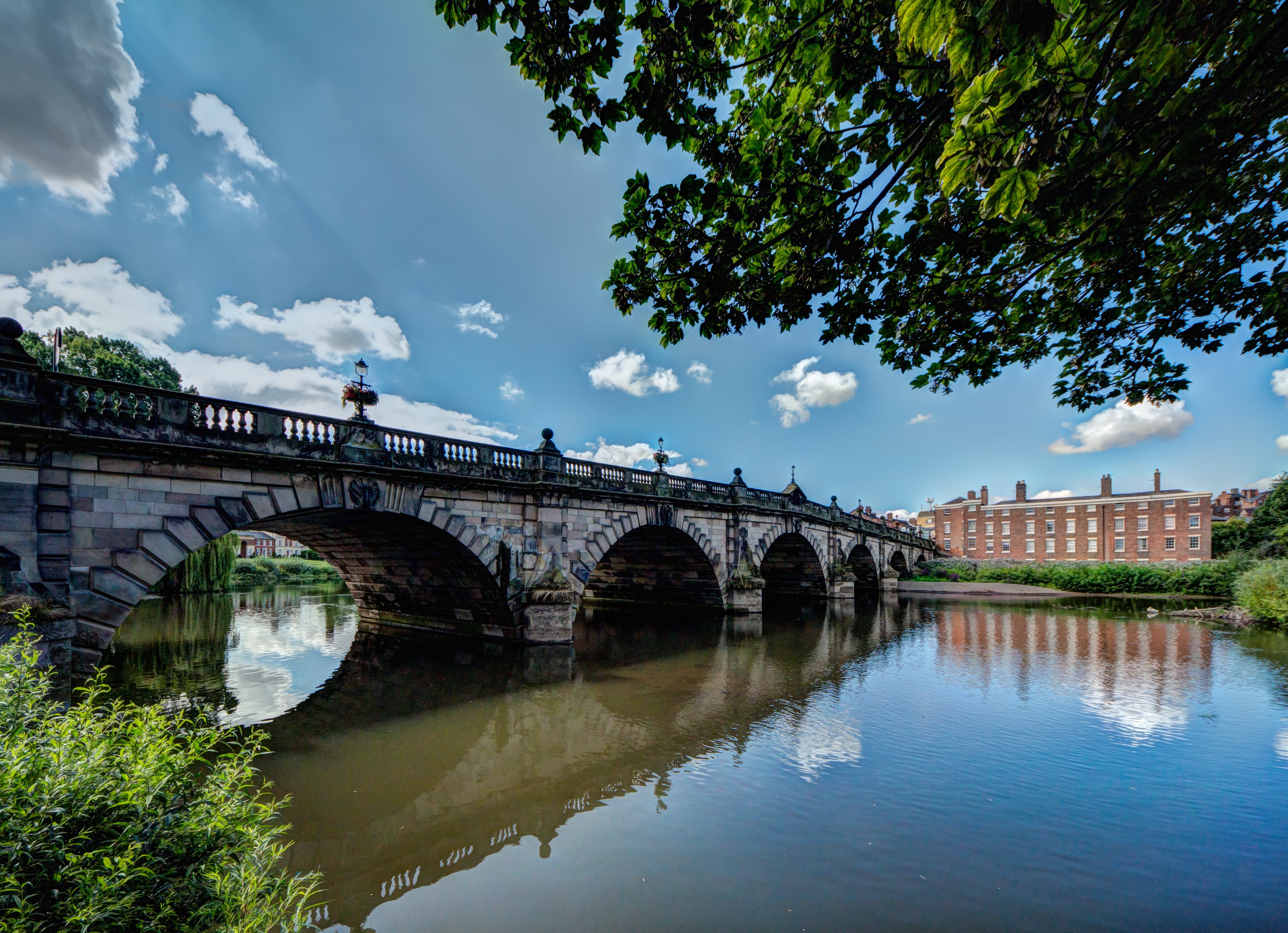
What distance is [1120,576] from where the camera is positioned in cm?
3453

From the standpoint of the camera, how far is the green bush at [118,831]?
2.50 m

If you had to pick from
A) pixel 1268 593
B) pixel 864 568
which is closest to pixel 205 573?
pixel 864 568

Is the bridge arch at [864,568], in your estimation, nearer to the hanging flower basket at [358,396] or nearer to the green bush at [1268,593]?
the green bush at [1268,593]

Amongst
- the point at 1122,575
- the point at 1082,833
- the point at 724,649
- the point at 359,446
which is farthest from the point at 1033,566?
the point at 359,446

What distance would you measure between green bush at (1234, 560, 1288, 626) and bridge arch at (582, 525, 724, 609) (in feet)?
68.2

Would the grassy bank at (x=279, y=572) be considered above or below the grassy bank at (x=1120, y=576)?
below

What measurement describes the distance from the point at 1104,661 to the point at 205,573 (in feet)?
117

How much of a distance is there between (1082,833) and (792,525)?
22.2 metres

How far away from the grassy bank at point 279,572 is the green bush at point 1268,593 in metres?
47.3

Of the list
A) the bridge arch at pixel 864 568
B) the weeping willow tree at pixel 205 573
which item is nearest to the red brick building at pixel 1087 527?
the bridge arch at pixel 864 568

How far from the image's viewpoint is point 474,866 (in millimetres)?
5367

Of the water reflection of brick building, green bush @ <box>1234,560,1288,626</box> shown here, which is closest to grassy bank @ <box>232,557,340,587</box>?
the water reflection of brick building

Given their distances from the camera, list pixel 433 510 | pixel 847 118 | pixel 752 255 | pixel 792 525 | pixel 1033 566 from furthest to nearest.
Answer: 1. pixel 1033 566
2. pixel 792 525
3. pixel 433 510
4. pixel 752 255
5. pixel 847 118

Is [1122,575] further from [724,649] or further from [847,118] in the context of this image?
[847,118]
